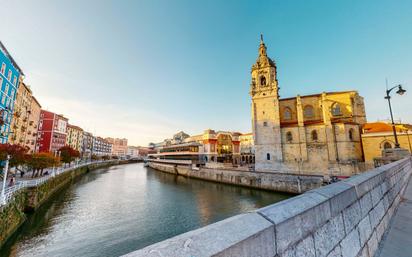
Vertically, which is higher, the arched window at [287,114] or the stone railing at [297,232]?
the arched window at [287,114]

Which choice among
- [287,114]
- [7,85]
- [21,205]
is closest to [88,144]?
[7,85]

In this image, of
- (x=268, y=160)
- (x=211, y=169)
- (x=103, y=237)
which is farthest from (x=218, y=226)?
(x=211, y=169)

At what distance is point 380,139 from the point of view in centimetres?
2422

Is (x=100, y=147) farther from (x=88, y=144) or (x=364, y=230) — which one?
(x=364, y=230)

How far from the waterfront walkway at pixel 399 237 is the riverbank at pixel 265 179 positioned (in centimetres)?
1817

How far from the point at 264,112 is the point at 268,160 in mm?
8045

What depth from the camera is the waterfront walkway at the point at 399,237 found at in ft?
8.64

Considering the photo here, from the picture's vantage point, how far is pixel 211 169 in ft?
112

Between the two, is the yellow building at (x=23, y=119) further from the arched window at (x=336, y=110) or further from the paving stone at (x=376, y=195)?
the arched window at (x=336, y=110)

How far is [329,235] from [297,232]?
707 millimetres

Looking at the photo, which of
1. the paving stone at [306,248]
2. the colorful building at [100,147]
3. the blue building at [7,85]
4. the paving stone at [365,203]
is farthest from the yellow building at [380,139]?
the colorful building at [100,147]

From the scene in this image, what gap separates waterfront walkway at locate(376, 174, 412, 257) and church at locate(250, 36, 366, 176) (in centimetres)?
2311

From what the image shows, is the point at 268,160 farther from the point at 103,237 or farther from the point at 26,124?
the point at 26,124

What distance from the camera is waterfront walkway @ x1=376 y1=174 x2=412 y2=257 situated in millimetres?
2635
